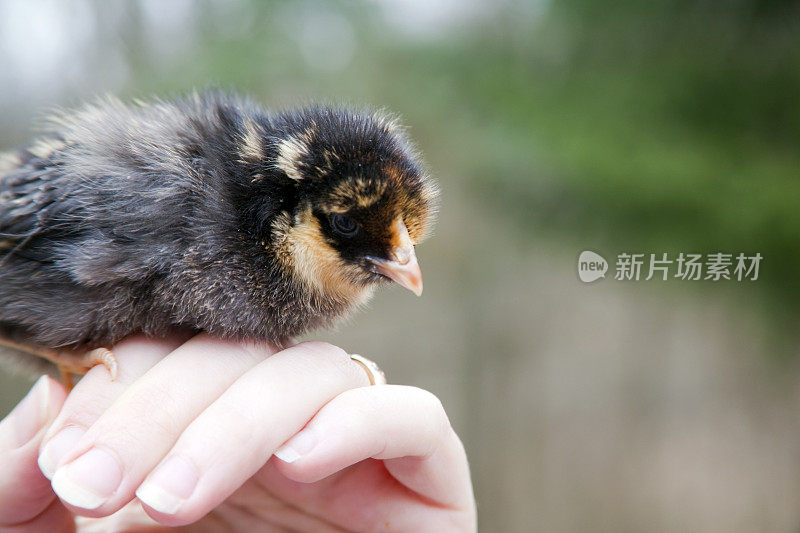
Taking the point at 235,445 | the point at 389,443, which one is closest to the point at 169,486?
the point at 235,445

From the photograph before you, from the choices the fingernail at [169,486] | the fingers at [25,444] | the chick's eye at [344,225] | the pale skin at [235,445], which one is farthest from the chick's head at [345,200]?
the fingers at [25,444]

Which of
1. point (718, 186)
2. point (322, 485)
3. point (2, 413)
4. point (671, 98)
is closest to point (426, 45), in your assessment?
point (671, 98)

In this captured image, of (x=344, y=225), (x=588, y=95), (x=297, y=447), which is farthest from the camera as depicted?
(x=588, y=95)

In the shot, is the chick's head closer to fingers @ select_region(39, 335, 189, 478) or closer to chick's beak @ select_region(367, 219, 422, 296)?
chick's beak @ select_region(367, 219, 422, 296)

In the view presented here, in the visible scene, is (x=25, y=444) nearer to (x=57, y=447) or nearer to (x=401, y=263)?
(x=57, y=447)

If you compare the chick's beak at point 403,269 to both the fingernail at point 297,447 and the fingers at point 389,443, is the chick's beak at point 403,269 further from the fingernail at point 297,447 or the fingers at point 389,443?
the fingernail at point 297,447

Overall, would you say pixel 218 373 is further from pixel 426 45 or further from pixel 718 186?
pixel 426 45
